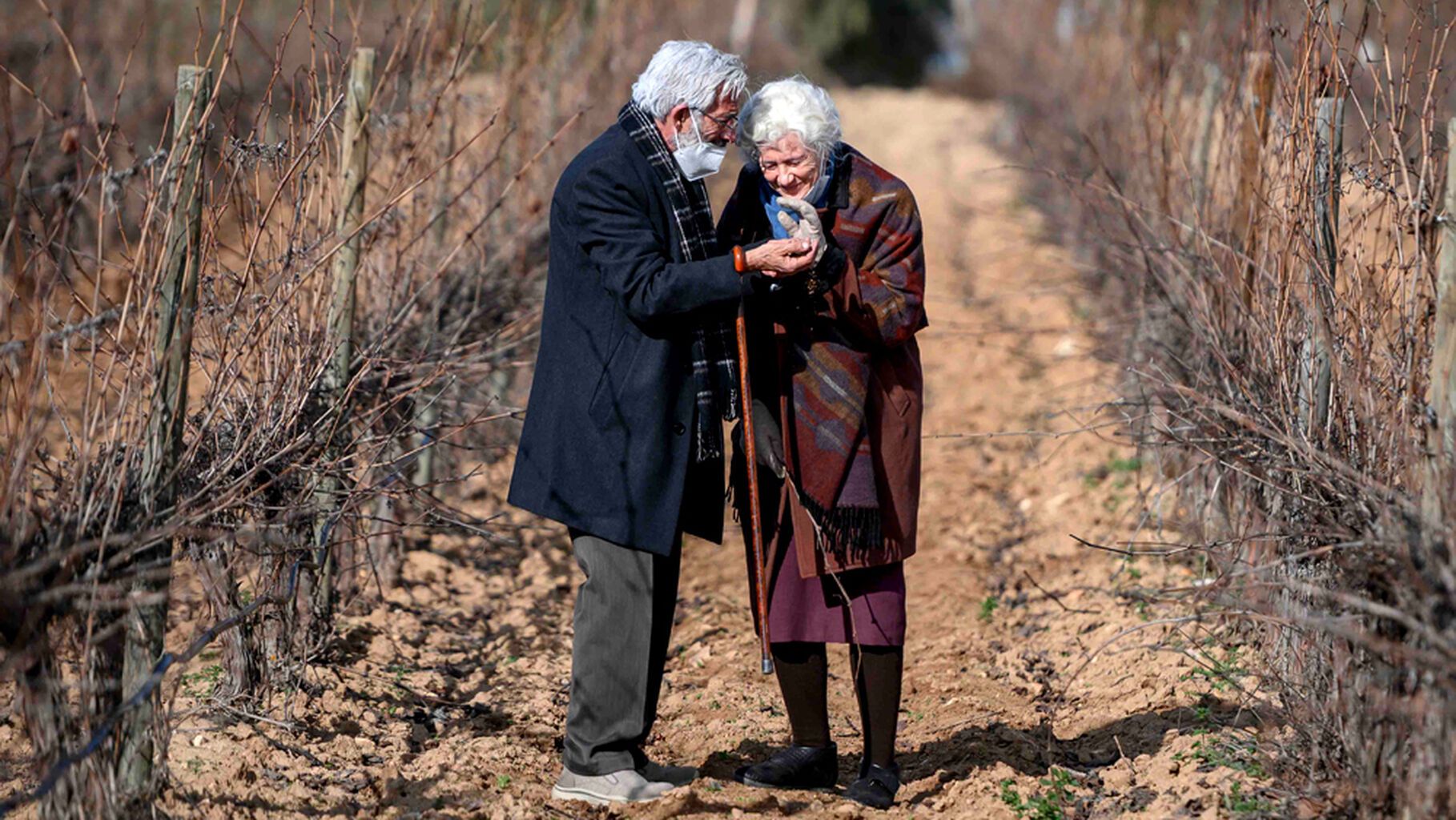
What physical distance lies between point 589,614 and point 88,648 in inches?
43.3

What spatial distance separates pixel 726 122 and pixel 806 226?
371 millimetres

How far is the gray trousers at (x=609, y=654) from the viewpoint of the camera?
3.48m

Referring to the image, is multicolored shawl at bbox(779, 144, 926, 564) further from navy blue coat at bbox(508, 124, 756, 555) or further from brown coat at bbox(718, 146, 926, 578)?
navy blue coat at bbox(508, 124, 756, 555)

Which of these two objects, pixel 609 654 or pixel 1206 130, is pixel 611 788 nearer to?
pixel 609 654

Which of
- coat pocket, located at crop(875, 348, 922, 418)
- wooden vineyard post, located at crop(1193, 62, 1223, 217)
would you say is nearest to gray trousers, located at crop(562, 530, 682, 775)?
coat pocket, located at crop(875, 348, 922, 418)

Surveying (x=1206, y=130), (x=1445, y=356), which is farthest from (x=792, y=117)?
(x=1206, y=130)

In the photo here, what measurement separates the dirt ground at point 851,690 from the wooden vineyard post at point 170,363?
0.39m

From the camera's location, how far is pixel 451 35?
230 inches

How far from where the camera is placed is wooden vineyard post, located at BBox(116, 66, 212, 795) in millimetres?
3104

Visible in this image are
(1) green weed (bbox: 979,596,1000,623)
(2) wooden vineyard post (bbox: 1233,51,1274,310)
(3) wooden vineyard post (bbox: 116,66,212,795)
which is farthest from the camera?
(1) green weed (bbox: 979,596,1000,623)

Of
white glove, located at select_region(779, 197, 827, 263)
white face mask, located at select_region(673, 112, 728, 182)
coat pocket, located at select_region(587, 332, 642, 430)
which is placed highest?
white face mask, located at select_region(673, 112, 728, 182)

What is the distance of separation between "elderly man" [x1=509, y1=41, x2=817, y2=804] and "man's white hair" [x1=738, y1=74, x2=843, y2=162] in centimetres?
6

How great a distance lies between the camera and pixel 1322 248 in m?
4.03

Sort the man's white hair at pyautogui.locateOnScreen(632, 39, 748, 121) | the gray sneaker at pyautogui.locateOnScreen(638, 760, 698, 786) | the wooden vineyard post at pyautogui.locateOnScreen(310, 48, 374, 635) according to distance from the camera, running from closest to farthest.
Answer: the man's white hair at pyautogui.locateOnScreen(632, 39, 748, 121)
the gray sneaker at pyautogui.locateOnScreen(638, 760, 698, 786)
the wooden vineyard post at pyautogui.locateOnScreen(310, 48, 374, 635)
